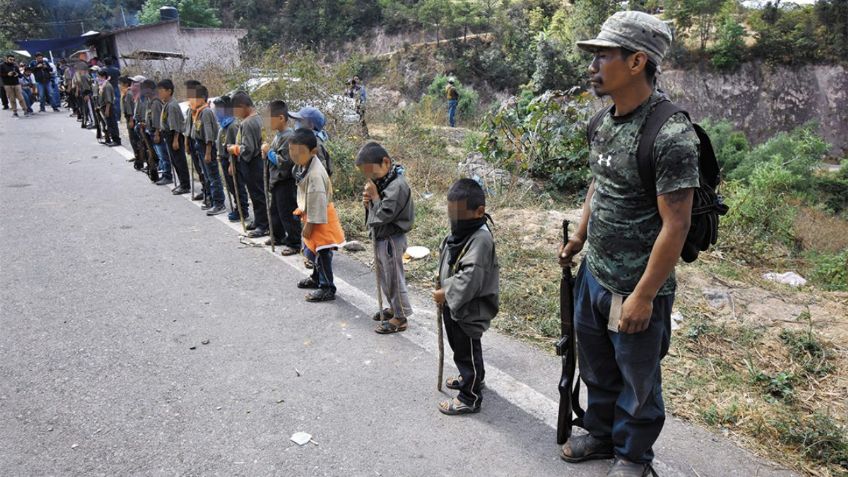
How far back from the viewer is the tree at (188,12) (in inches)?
1654

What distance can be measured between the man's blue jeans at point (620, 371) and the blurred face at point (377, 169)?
5.95 ft

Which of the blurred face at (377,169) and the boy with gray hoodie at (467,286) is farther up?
the blurred face at (377,169)

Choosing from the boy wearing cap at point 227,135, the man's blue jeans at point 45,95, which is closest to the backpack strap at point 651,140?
the boy wearing cap at point 227,135

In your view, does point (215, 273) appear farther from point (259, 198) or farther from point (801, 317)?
point (801, 317)

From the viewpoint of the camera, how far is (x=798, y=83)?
28.0 m

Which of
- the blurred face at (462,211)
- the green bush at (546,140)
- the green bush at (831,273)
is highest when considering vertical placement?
the blurred face at (462,211)

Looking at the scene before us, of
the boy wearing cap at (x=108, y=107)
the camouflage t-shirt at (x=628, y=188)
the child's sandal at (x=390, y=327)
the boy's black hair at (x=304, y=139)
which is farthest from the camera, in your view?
the boy wearing cap at (x=108, y=107)

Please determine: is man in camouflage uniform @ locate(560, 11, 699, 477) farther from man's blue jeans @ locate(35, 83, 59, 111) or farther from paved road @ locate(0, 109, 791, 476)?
man's blue jeans @ locate(35, 83, 59, 111)

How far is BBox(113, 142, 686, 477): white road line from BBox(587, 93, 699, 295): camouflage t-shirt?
3.58 feet

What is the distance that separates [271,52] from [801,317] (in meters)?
9.98

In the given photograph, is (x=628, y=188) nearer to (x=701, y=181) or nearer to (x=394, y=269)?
(x=701, y=181)

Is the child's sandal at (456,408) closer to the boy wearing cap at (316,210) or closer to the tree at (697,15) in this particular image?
the boy wearing cap at (316,210)

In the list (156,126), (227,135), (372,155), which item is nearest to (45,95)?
(156,126)

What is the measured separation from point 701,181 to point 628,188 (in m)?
0.31
